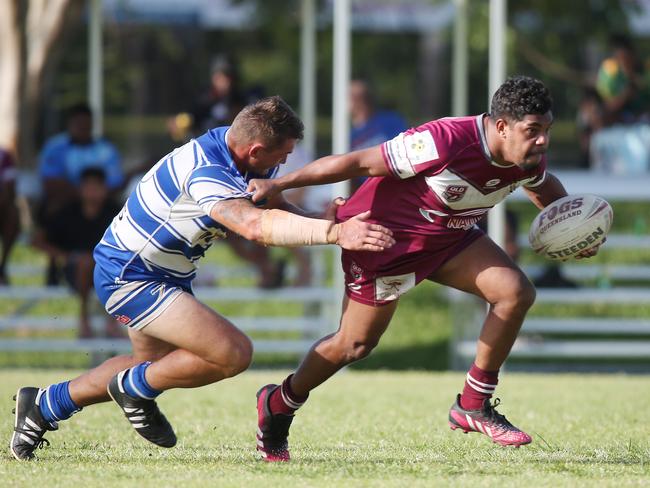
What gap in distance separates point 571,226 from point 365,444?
1621 millimetres

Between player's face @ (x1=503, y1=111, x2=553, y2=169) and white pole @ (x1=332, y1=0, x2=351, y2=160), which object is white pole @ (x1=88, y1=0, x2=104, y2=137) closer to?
white pole @ (x1=332, y1=0, x2=351, y2=160)

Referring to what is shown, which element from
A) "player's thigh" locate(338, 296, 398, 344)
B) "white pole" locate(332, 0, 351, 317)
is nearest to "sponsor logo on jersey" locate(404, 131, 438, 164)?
"player's thigh" locate(338, 296, 398, 344)

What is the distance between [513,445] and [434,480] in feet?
3.67

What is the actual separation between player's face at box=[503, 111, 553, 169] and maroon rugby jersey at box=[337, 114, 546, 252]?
11 centimetres

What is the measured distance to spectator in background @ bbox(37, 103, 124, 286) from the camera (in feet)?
40.7

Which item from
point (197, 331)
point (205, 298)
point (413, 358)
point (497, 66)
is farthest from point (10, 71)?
point (197, 331)

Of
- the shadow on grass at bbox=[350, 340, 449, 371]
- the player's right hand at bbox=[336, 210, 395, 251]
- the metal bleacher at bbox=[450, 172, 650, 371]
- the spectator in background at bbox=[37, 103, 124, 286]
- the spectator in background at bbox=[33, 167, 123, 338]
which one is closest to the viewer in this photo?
the player's right hand at bbox=[336, 210, 395, 251]

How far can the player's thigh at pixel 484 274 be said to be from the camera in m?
6.23

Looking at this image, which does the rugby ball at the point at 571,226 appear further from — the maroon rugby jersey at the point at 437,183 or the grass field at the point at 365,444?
the grass field at the point at 365,444

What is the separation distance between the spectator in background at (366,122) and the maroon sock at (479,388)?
20.2 feet

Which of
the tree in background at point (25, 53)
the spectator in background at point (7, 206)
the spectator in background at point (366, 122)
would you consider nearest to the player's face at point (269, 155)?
the spectator in background at point (366, 122)

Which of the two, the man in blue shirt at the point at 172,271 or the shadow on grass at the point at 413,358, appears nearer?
the man in blue shirt at the point at 172,271

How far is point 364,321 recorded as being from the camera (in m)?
6.16

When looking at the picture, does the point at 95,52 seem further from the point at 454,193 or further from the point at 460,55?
the point at 454,193
